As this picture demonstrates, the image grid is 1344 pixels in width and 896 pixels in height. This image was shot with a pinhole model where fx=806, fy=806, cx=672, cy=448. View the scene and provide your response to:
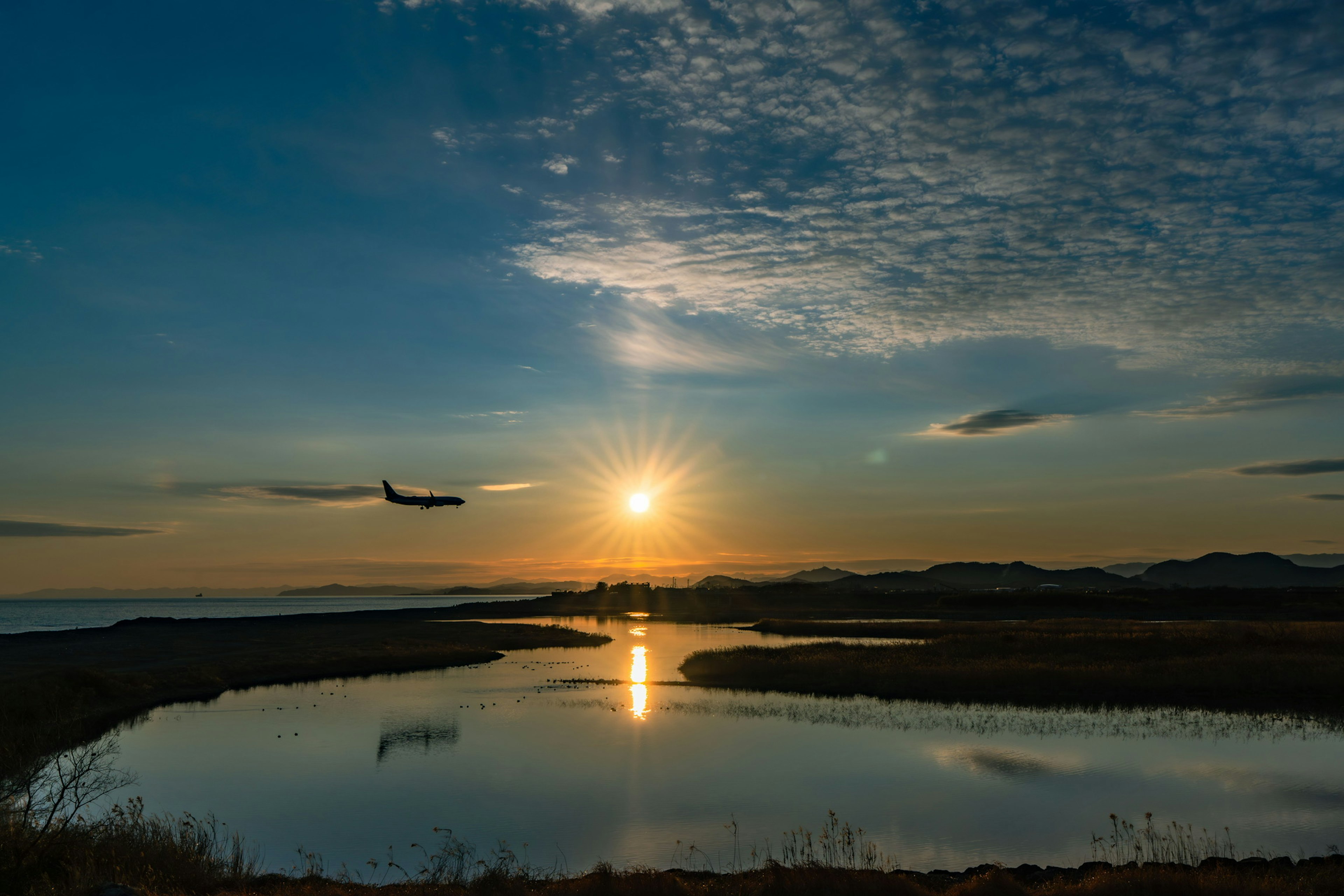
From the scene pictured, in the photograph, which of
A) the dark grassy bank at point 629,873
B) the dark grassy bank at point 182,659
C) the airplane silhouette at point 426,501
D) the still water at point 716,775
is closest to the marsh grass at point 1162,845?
the dark grassy bank at point 629,873

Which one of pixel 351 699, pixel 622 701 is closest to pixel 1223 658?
pixel 622 701

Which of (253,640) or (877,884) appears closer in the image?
(877,884)

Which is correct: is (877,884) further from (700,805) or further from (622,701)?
(622,701)

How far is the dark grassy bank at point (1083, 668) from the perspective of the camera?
4256cm

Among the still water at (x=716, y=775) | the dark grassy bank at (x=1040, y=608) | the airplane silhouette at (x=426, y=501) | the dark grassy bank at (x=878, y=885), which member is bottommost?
the dark grassy bank at (x=1040, y=608)

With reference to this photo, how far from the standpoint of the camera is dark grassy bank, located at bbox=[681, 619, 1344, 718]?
4256cm

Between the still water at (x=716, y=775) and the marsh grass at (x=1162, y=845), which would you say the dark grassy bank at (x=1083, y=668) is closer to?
the still water at (x=716, y=775)

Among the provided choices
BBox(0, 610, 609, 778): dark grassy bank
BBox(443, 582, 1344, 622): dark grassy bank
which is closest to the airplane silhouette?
BBox(0, 610, 609, 778): dark grassy bank

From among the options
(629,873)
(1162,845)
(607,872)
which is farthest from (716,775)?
(607,872)

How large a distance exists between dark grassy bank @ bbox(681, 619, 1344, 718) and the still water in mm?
3835

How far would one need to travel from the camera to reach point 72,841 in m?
16.3

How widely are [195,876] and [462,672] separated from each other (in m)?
50.0

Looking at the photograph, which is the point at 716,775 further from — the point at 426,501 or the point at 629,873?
the point at 426,501

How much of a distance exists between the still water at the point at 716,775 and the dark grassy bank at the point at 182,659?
4120 mm
